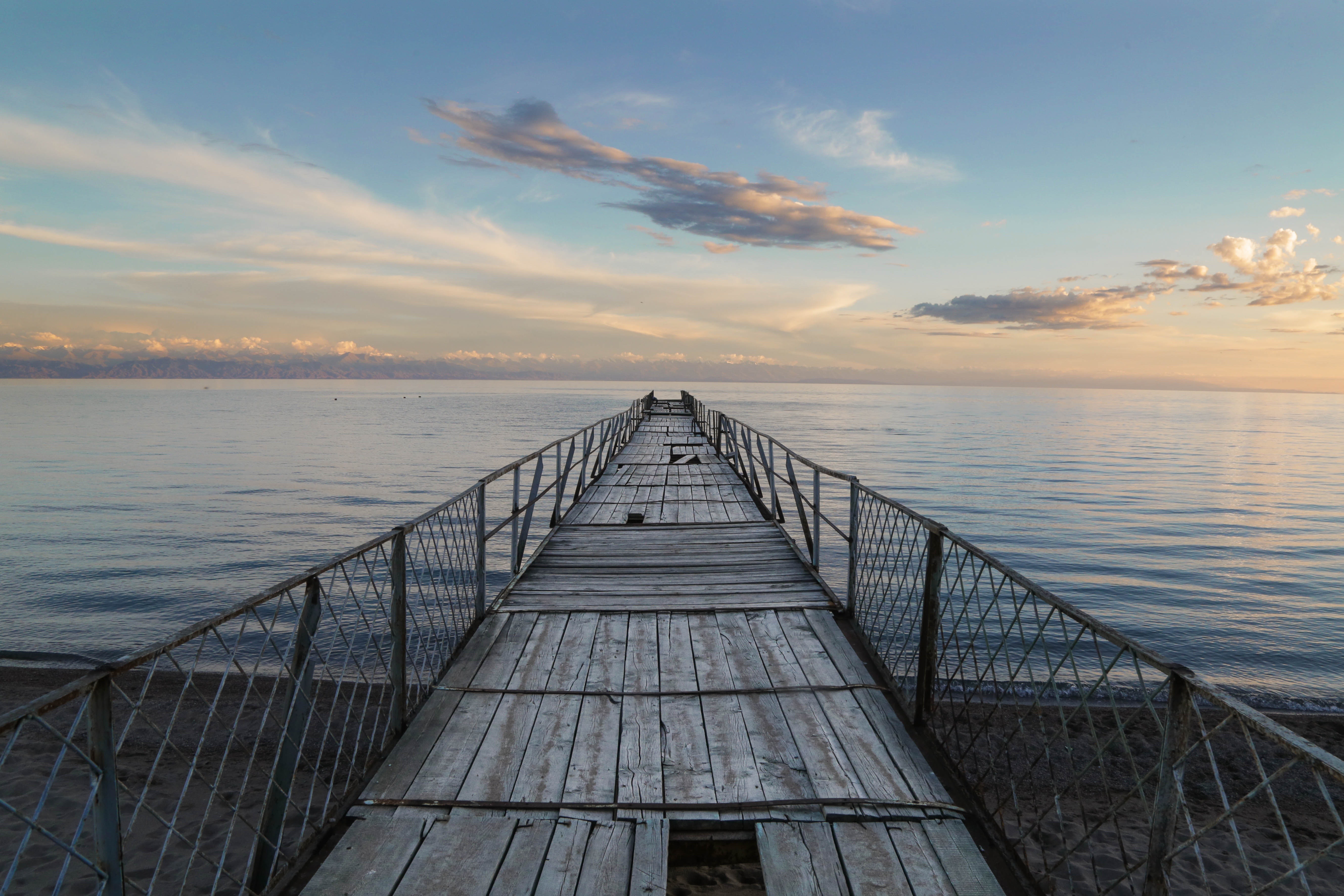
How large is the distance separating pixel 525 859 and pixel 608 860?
1.37 feet

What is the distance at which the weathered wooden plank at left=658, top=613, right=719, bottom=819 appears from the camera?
13.1 feet

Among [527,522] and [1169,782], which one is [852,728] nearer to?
[1169,782]

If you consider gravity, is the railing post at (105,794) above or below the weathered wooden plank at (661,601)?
above

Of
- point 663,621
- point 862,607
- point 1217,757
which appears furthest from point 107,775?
point 1217,757

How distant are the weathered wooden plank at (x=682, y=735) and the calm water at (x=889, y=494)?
10.6 meters

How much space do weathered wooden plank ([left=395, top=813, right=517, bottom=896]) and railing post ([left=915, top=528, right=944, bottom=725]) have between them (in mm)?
2734

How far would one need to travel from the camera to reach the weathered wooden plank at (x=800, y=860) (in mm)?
3350

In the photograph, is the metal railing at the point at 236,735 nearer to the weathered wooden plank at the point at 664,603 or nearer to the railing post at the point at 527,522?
the railing post at the point at 527,522

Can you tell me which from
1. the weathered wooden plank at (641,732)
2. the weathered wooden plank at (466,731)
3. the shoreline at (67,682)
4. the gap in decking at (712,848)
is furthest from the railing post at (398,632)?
the shoreline at (67,682)

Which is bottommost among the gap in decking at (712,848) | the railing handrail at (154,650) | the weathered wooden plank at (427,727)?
the gap in decking at (712,848)

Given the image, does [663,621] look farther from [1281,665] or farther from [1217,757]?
[1281,665]

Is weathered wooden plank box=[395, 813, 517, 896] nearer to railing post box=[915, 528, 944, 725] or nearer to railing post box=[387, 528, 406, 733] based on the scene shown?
railing post box=[387, 528, 406, 733]

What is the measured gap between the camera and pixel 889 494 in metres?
30.3

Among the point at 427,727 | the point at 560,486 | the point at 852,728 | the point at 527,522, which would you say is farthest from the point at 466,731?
the point at 560,486
